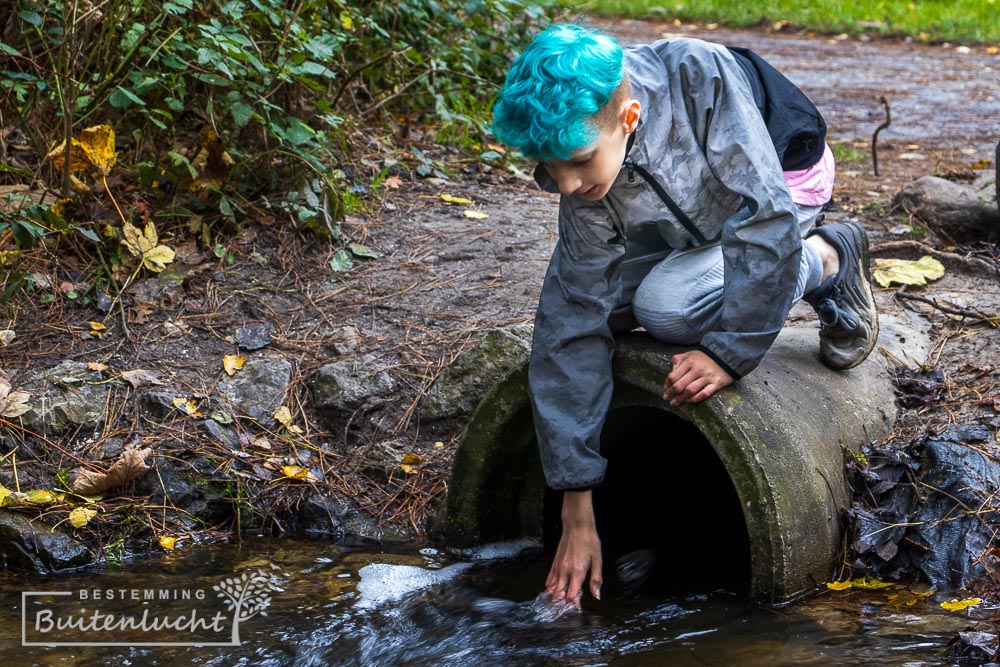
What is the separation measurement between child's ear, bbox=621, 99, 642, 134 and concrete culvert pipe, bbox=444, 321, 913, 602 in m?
0.59

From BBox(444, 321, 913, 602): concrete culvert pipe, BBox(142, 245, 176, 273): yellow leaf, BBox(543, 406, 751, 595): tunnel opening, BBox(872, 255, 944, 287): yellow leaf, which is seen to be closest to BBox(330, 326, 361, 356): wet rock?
BBox(142, 245, 176, 273): yellow leaf

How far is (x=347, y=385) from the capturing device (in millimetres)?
3732

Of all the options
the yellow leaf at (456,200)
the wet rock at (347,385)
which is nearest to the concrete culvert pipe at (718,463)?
the wet rock at (347,385)

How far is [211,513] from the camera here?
3.44 meters

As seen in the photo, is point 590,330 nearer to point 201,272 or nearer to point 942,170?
point 201,272

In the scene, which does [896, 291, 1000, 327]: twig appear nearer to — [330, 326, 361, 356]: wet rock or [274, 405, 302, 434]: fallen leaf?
[330, 326, 361, 356]: wet rock

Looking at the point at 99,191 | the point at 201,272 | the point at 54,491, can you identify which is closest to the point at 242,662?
the point at 54,491

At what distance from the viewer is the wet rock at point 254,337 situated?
391 centimetres

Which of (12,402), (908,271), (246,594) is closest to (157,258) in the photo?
(12,402)

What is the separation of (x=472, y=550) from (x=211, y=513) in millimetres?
878

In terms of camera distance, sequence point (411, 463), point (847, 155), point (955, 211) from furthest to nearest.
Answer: point (847, 155), point (955, 211), point (411, 463)

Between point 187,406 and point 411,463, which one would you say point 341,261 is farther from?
point 411,463

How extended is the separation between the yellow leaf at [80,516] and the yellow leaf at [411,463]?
98cm

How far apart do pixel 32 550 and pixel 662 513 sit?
2002 millimetres
